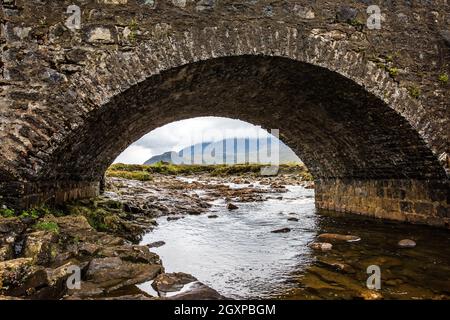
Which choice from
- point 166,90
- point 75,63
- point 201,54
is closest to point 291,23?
point 201,54

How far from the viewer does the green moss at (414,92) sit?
6.07m

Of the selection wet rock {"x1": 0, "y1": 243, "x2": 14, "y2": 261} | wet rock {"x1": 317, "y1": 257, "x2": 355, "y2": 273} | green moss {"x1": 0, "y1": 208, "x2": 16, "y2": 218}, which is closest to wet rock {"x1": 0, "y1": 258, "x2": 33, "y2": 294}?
wet rock {"x1": 0, "y1": 243, "x2": 14, "y2": 261}

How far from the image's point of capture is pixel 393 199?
7.96 m

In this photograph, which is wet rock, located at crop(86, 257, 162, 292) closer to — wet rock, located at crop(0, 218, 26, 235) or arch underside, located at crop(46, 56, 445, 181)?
wet rock, located at crop(0, 218, 26, 235)

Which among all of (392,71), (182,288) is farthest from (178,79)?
(392,71)

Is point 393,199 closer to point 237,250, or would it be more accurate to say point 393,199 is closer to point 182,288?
point 237,250

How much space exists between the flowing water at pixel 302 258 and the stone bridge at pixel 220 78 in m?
1.55

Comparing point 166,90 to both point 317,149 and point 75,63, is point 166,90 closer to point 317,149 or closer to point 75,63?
point 75,63

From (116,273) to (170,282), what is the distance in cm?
60

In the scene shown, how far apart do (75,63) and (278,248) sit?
13.9 ft

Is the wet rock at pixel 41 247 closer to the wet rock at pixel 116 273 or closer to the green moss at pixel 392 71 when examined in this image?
the wet rock at pixel 116 273

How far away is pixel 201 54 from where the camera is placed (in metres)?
4.95

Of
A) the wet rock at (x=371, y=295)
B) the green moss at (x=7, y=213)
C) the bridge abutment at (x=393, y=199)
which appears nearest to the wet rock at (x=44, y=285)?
the green moss at (x=7, y=213)

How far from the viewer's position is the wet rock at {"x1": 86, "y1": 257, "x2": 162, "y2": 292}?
11.5 ft
